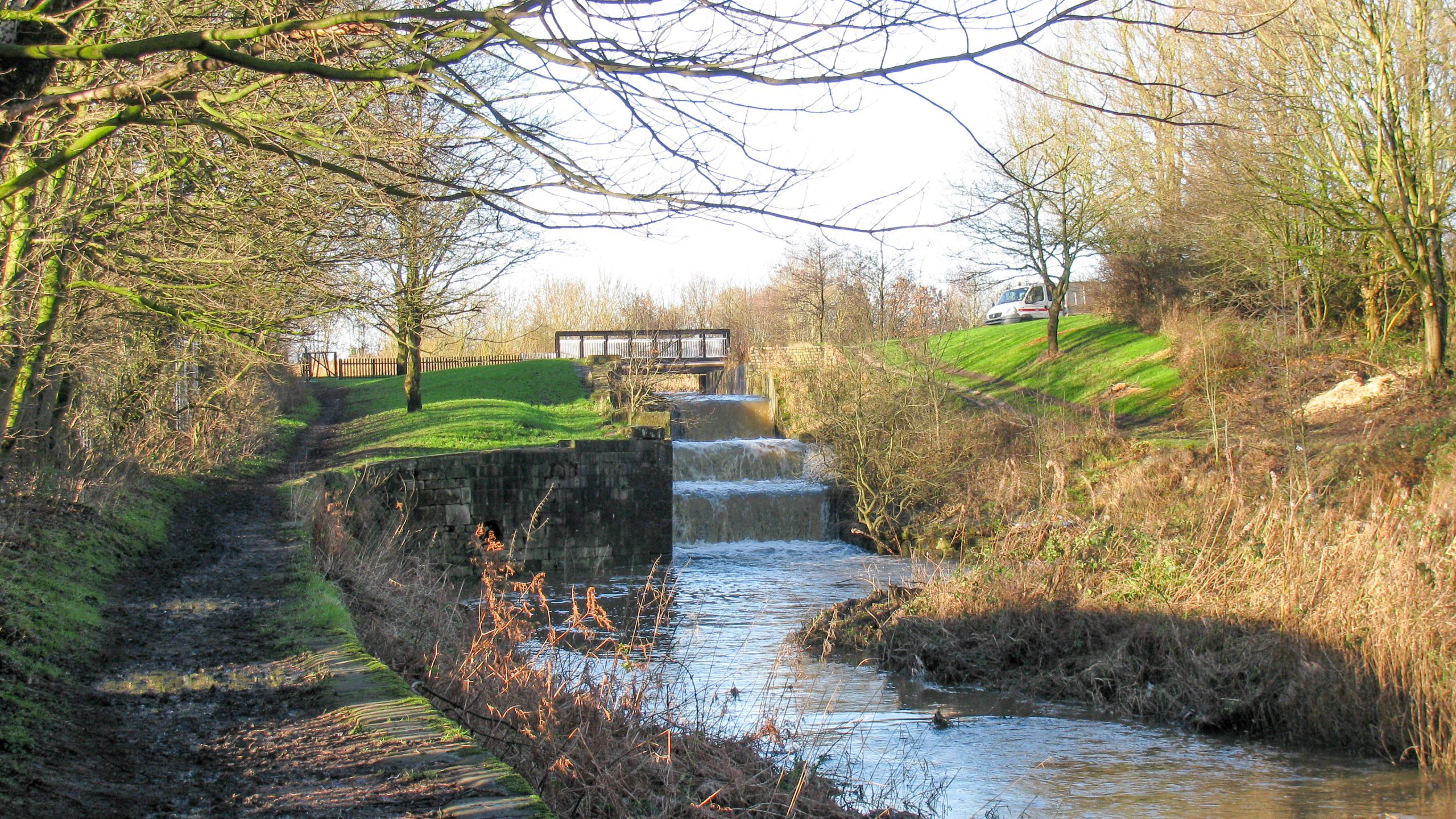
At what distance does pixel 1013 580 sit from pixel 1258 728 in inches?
111

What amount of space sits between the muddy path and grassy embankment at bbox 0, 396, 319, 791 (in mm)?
101

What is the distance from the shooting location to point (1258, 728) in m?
8.52

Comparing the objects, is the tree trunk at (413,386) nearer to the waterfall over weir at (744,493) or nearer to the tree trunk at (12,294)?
the waterfall over weir at (744,493)

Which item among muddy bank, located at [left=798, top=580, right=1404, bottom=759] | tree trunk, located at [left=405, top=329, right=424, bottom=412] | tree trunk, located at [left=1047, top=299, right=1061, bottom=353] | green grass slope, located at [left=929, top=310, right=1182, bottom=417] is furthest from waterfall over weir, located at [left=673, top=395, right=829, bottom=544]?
muddy bank, located at [left=798, top=580, right=1404, bottom=759]

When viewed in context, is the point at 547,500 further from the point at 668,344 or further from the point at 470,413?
the point at 668,344

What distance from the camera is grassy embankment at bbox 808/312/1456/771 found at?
7996 millimetres

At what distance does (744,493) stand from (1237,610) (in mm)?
13005

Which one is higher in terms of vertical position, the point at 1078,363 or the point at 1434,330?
the point at 1434,330

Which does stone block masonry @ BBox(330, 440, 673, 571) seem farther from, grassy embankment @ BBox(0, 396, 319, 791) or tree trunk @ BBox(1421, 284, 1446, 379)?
tree trunk @ BBox(1421, 284, 1446, 379)

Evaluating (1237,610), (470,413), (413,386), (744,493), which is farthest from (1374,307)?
(413,386)

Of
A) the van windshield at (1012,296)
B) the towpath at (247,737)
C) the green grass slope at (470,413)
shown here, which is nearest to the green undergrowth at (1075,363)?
the van windshield at (1012,296)

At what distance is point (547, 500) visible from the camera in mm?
18047

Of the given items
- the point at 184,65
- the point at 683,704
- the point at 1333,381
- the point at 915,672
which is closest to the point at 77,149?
the point at 184,65

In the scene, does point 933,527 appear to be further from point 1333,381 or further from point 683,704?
point 683,704
